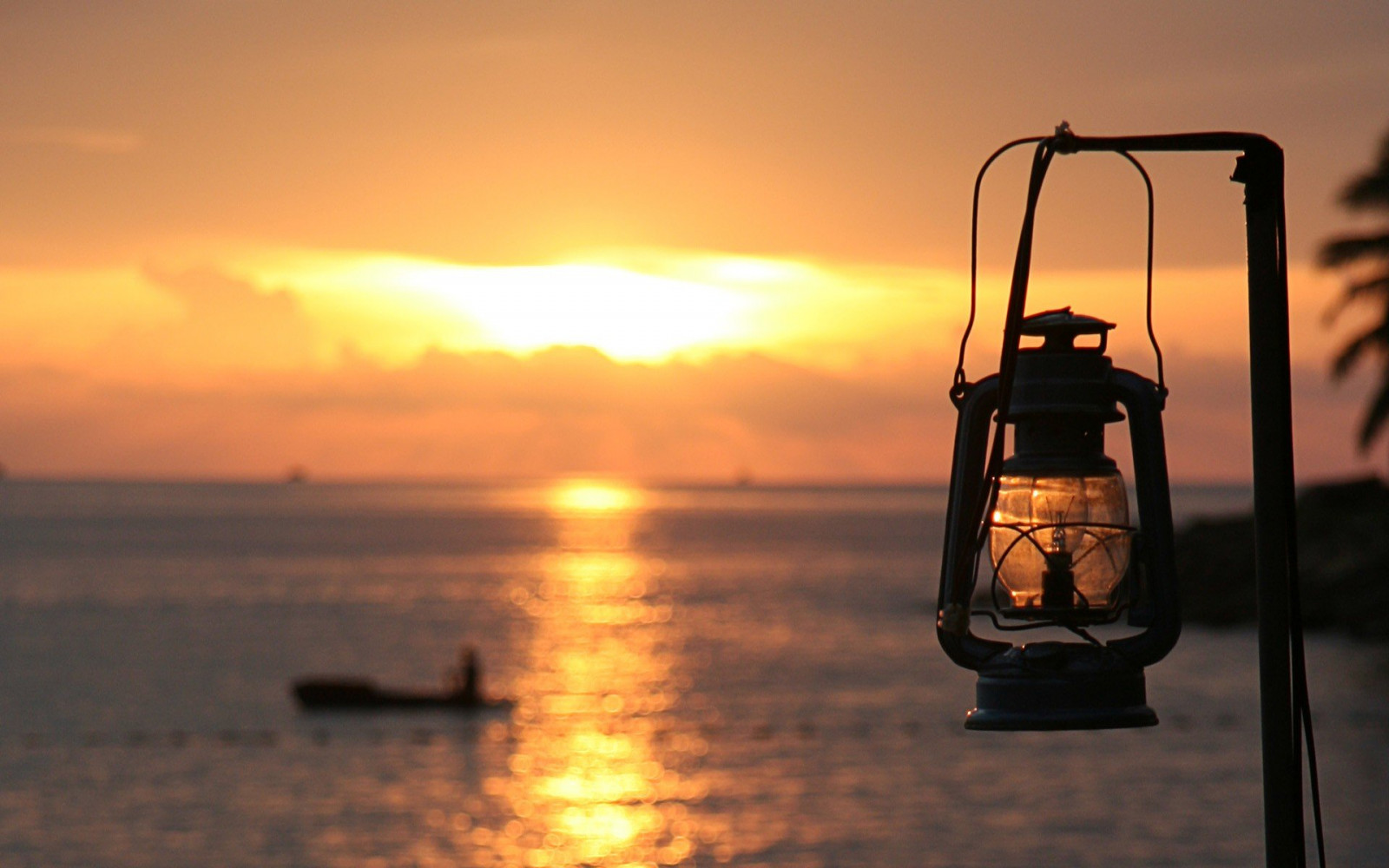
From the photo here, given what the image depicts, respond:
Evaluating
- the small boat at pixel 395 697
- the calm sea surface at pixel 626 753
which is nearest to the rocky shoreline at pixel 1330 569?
the calm sea surface at pixel 626 753

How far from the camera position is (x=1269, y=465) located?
3.21 m

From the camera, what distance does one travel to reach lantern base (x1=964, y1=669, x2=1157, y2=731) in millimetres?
A: 3205

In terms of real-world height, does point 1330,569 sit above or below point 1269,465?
below

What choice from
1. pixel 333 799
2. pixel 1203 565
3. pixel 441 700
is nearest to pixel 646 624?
pixel 1203 565

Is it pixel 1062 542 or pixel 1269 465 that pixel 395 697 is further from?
pixel 1269 465

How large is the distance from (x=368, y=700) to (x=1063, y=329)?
49441 mm

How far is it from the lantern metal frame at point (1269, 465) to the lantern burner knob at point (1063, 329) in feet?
0.58

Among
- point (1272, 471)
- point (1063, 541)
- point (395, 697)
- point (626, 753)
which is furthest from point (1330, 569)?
point (1063, 541)

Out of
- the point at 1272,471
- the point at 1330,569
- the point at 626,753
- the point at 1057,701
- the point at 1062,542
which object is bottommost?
the point at 626,753

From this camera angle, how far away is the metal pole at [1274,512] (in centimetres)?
316

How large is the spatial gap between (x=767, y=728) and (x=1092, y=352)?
43575mm

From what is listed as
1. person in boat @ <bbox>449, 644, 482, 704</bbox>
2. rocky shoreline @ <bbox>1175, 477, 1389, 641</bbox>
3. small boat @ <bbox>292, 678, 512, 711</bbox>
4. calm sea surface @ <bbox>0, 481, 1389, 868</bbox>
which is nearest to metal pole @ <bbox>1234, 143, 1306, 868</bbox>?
calm sea surface @ <bbox>0, 481, 1389, 868</bbox>

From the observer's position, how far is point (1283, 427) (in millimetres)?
3227

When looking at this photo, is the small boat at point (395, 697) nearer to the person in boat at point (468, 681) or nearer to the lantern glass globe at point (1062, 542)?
the person in boat at point (468, 681)
